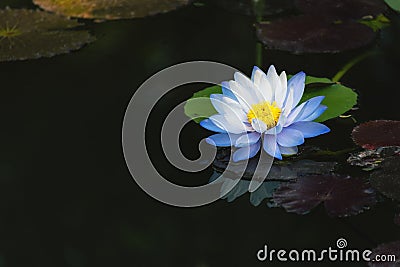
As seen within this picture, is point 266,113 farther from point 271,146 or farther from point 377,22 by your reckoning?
point 377,22

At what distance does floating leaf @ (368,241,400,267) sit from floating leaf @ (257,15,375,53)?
67 centimetres

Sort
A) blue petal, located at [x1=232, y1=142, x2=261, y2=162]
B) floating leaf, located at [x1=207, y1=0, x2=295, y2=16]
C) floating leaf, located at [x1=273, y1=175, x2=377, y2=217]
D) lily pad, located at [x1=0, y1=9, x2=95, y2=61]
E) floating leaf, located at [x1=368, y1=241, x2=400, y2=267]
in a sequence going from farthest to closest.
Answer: floating leaf, located at [x1=207, y1=0, x2=295, y2=16]
lily pad, located at [x1=0, y1=9, x2=95, y2=61]
blue petal, located at [x1=232, y1=142, x2=261, y2=162]
floating leaf, located at [x1=273, y1=175, x2=377, y2=217]
floating leaf, located at [x1=368, y1=241, x2=400, y2=267]

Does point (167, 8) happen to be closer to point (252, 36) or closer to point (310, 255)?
point (252, 36)

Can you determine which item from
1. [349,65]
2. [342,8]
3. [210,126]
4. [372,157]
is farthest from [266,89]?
[342,8]

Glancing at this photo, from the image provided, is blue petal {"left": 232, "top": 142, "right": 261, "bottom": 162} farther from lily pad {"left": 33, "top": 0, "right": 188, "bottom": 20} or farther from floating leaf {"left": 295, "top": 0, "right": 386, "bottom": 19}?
lily pad {"left": 33, "top": 0, "right": 188, "bottom": 20}

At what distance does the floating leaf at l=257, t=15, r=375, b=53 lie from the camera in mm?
1688

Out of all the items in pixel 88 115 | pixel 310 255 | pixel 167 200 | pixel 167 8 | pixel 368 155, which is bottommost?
pixel 310 255

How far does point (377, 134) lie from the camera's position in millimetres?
1313

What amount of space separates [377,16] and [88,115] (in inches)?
30.4

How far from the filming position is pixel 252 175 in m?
1.24

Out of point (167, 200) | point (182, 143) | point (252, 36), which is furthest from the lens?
point (252, 36)

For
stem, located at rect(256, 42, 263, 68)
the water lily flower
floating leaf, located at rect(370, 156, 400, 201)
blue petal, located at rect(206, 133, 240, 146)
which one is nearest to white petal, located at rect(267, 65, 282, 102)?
the water lily flower

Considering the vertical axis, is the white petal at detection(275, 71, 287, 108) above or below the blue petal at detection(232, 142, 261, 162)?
above

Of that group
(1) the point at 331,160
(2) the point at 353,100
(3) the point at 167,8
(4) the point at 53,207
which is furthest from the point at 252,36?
(4) the point at 53,207
